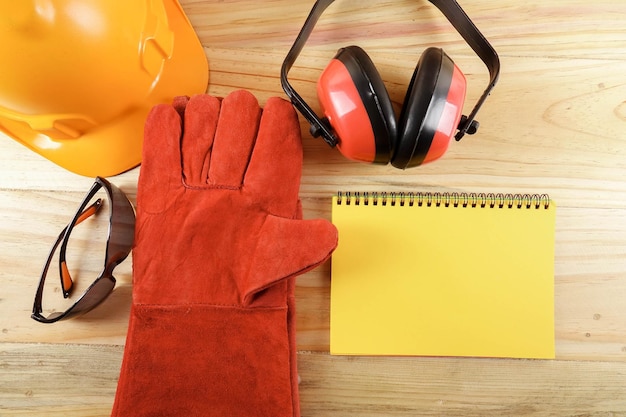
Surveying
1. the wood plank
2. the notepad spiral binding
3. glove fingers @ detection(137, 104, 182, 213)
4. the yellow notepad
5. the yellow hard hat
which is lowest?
the wood plank

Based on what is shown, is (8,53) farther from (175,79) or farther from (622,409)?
(622,409)

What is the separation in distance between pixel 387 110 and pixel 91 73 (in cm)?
36


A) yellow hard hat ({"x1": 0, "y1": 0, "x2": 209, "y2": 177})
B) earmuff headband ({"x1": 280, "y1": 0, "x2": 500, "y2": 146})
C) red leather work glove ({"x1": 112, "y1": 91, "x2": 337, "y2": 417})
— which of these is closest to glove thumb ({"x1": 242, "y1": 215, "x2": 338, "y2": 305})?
red leather work glove ({"x1": 112, "y1": 91, "x2": 337, "y2": 417})

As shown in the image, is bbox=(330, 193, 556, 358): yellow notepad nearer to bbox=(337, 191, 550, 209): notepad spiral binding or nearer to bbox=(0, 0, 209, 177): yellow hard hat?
bbox=(337, 191, 550, 209): notepad spiral binding

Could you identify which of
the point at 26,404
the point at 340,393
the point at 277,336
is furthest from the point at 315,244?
the point at 26,404

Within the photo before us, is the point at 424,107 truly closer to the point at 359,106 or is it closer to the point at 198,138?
the point at 359,106

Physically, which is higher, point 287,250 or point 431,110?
point 431,110

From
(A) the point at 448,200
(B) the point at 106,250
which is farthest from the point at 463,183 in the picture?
(B) the point at 106,250

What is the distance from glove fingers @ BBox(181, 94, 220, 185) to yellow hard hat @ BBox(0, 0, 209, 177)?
64 millimetres

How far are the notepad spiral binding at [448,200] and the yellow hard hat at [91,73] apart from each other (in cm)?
29

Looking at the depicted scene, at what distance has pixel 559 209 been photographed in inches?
26.5

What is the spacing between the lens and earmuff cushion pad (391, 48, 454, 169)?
0.53 m

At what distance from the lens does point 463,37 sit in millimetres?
623

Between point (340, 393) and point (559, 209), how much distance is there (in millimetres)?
431
